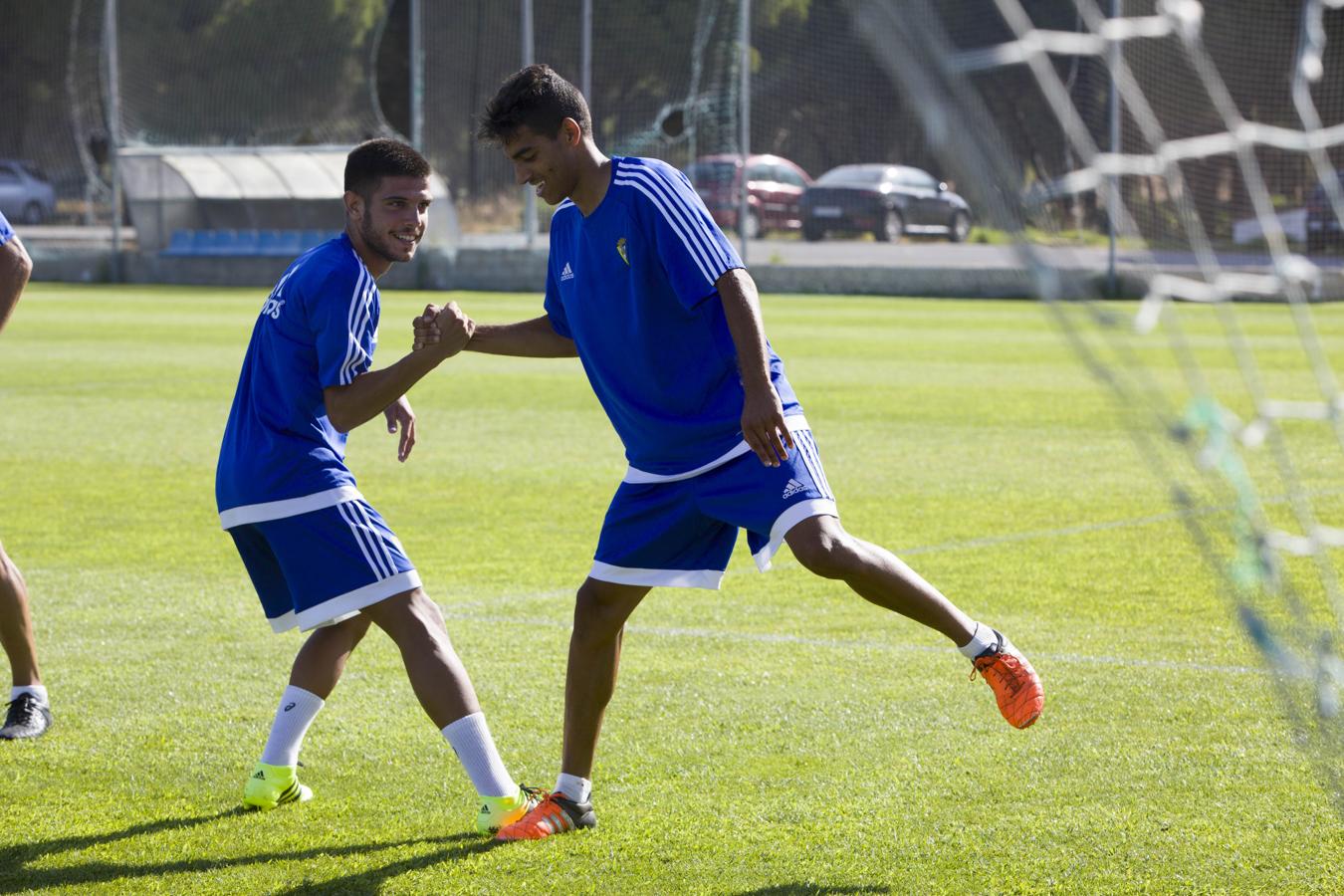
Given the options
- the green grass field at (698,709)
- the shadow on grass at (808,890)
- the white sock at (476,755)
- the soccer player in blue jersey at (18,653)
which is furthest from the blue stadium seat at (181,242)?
the shadow on grass at (808,890)

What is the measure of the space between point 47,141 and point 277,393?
39289 mm

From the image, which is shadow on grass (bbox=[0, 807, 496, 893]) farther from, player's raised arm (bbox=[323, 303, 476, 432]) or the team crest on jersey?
the team crest on jersey

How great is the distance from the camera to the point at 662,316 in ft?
13.8

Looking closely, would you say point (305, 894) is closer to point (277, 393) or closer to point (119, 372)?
point (277, 393)

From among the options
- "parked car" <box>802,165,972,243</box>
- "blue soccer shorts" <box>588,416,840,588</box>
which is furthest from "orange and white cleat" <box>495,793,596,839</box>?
"parked car" <box>802,165,972,243</box>

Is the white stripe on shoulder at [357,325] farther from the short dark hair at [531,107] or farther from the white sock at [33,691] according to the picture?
the white sock at [33,691]

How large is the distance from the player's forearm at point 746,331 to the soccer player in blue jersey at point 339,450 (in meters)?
0.64

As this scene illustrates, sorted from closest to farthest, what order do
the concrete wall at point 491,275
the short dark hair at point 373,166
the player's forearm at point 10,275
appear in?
the short dark hair at point 373,166, the player's forearm at point 10,275, the concrete wall at point 491,275

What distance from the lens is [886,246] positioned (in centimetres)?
3091

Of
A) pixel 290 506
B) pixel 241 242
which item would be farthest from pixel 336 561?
pixel 241 242

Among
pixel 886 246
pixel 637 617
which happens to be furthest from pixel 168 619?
pixel 886 246

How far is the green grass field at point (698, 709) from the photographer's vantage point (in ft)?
12.9

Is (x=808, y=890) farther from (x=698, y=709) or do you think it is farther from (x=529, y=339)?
(x=529, y=339)

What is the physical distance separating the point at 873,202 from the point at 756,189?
2.50 meters
